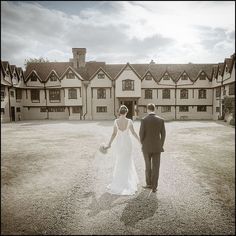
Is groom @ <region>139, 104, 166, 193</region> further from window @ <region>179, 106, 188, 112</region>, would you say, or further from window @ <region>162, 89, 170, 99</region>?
window @ <region>179, 106, 188, 112</region>

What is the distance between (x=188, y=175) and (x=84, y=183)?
3619 mm

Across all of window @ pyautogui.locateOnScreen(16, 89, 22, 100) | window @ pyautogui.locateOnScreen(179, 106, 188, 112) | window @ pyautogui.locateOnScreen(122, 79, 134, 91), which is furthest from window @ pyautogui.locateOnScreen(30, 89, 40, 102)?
window @ pyautogui.locateOnScreen(179, 106, 188, 112)

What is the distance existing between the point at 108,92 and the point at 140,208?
32.5 metres

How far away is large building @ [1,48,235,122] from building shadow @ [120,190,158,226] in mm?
29592

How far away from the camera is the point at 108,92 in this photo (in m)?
36.9

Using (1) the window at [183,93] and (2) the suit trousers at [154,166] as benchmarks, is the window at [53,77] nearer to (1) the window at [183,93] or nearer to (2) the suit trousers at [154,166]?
(1) the window at [183,93]

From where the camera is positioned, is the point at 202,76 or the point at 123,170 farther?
the point at 202,76

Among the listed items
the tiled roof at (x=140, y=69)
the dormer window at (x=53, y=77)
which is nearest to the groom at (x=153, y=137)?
the tiled roof at (x=140, y=69)

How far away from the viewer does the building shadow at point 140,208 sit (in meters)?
4.66

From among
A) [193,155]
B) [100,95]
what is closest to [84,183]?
[193,155]

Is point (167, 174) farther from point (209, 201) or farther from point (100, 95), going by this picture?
point (100, 95)

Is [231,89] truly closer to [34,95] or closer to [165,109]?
[165,109]

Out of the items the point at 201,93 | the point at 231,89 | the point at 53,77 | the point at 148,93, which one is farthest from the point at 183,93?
the point at 53,77

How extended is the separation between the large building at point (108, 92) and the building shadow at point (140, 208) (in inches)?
1165
